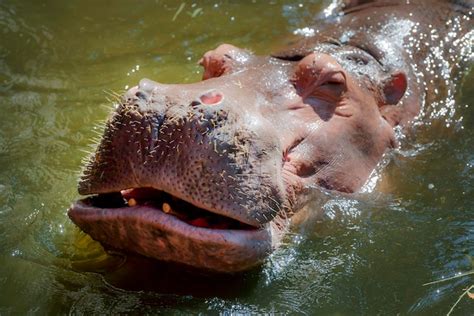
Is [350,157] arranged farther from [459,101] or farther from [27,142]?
[27,142]

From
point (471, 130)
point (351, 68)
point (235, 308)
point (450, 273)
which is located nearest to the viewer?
point (235, 308)

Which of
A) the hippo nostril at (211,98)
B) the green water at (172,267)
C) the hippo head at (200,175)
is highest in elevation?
the hippo nostril at (211,98)

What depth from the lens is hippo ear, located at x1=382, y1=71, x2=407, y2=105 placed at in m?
4.83

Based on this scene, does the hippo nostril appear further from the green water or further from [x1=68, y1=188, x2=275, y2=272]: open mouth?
the green water

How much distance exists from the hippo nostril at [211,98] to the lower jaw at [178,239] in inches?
21.8

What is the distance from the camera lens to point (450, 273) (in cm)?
371

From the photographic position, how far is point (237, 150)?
3236 millimetres

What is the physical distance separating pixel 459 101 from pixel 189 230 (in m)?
3.07

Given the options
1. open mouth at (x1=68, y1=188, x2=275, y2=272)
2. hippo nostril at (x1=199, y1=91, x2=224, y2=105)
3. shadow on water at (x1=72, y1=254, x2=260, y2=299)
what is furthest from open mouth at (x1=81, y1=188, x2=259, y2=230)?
hippo nostril at (x1=199, y1=91, x2=224, y2=105)

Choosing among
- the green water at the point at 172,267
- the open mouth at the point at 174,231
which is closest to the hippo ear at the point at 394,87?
the green water at the point at 172,267

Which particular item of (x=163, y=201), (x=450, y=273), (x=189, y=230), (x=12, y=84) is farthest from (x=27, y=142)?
(x=450, y=273)

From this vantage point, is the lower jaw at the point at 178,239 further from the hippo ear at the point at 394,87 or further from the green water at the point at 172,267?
the hippo ear at the point at 394,87

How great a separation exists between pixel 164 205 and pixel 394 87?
7.23 feet

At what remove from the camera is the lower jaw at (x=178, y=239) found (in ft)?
10.5
